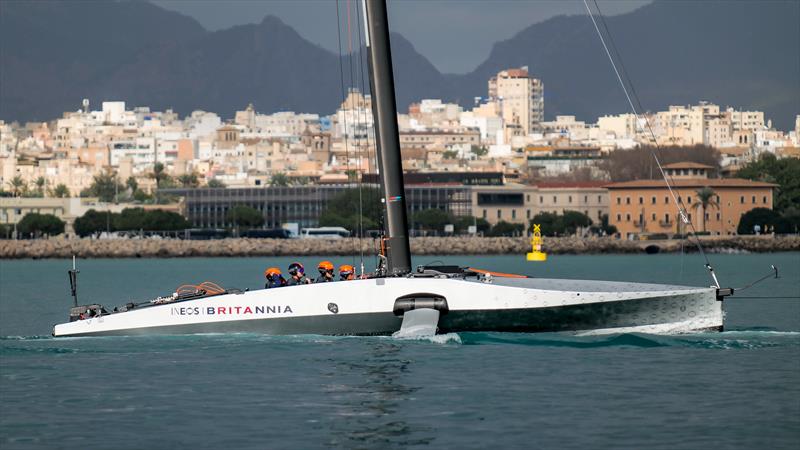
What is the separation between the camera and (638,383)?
24.0 metres

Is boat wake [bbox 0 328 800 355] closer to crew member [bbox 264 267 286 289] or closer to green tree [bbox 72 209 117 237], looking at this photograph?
crew member [bbox 264 267 286 289]

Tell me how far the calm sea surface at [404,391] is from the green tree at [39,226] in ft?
431

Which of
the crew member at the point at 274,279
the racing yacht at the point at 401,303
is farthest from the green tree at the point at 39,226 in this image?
the crew member at the point at 274,279

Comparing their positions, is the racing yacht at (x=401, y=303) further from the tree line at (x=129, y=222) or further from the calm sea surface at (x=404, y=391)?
the tree line at (x=129, y=222)

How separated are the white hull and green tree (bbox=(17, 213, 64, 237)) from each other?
13438 cm

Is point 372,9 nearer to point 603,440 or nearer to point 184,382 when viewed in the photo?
point 184,382

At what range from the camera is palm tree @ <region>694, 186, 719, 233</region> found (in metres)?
154

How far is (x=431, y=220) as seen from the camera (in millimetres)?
163875

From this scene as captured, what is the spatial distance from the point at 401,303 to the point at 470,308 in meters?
1.12

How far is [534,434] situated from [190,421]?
429 cm

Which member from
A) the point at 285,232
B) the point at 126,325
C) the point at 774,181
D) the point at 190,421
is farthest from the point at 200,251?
the point at 190,421

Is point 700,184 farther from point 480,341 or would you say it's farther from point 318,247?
point 480,341

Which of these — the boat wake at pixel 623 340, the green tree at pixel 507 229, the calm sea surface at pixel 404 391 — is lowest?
the calm sea surface at pixel 404 391

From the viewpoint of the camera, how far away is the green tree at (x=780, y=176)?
16425cm
